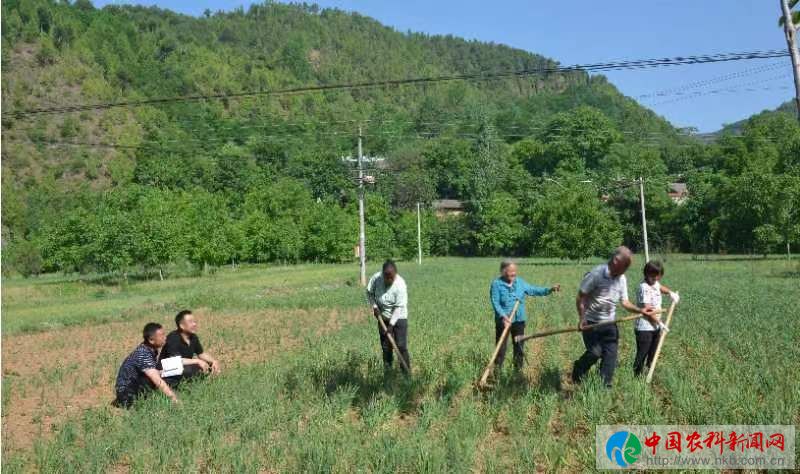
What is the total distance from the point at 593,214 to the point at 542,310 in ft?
118

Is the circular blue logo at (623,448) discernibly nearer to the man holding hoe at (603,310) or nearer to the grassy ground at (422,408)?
the grassy ground at (422,408)

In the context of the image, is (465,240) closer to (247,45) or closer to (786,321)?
(786,321)

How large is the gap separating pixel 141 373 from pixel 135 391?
24 cm

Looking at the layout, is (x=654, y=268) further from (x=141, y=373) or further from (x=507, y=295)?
(x=141, y=373)

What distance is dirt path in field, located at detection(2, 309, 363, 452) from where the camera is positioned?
8.80m

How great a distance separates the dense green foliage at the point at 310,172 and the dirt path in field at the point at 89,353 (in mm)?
8209

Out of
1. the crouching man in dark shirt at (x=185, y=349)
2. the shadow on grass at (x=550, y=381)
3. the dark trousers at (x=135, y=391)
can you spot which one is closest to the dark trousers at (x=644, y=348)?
the shadow on grass at (x=550, y=381)

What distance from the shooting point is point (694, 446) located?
592 cm

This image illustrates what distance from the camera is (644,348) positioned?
8312 millimetres

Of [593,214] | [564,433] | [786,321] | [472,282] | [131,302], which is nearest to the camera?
[564,433]

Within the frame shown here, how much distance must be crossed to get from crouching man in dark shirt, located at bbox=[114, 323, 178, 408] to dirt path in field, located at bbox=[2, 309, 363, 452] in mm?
722

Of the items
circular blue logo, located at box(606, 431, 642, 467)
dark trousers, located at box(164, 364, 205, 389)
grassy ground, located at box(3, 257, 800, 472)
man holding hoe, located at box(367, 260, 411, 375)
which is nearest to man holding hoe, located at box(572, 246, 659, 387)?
grassy ground, located at box(3, 257, 800, 472)

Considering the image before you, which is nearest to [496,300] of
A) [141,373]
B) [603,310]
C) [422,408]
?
[603,310]

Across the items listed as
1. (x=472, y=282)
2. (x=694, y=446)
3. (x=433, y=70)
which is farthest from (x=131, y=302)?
(x=433, y=70)
